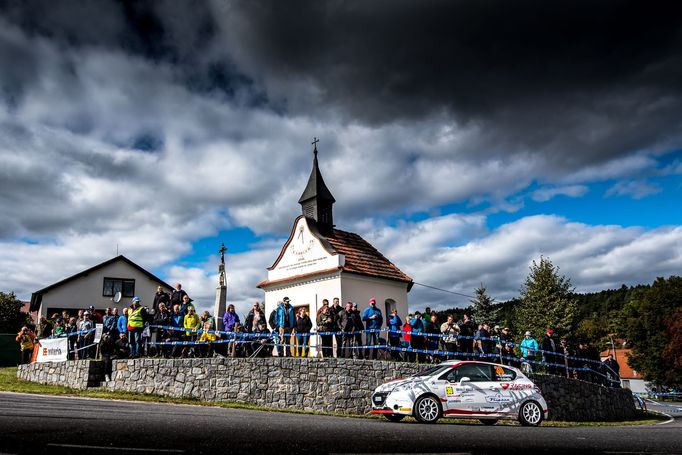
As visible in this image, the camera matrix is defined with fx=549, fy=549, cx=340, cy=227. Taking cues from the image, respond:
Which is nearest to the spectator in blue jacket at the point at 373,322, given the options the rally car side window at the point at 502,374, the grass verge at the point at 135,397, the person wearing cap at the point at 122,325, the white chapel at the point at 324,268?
the grass verge at the point at 135,397

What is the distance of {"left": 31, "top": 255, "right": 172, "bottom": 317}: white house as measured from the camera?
1519 inches

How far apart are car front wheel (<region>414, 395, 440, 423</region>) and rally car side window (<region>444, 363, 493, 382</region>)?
2.41 feet

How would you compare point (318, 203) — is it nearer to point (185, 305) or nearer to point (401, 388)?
point (185, 305)

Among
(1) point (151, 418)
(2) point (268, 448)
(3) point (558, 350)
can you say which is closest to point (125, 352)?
(1) point (151, 418)

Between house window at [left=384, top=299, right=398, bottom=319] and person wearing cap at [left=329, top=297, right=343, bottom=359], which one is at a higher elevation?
house window at [left=384, top=299, right=398, bottom=319]

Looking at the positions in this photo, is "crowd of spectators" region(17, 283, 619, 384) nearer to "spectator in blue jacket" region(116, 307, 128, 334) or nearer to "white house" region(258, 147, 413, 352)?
"spectator in blue jacket" region(116, 307, 128, 334)

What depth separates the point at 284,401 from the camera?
1647cm

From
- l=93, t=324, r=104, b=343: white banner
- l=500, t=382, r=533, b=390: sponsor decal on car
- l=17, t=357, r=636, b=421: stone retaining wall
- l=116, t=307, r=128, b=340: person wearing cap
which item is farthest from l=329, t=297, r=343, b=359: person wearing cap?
l=93, t=324, r=104, b=343: white banner

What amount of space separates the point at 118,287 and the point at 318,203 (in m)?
19.4

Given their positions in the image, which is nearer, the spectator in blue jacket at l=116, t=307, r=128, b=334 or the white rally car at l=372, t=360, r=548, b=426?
the white rally car at l=372, t=360, r=548, b=426

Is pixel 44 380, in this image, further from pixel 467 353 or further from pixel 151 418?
pixel 467 353

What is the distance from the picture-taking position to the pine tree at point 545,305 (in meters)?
43.9

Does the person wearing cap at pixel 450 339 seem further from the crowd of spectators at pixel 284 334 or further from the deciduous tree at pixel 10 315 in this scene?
the deciduous tree at pixel 10 315

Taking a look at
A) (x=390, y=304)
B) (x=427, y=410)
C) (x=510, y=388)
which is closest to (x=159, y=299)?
(x=427, y=410)
